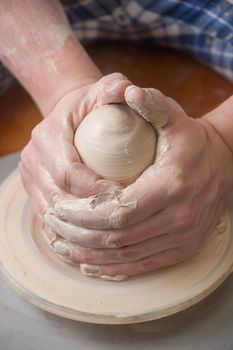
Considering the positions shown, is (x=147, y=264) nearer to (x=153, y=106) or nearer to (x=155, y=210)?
(x=155, y=210)

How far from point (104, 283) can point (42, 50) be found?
627mm

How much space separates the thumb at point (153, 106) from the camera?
103 cm

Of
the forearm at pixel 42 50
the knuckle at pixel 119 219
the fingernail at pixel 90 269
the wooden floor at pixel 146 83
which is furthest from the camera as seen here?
the wooden floor at pixel 146 83

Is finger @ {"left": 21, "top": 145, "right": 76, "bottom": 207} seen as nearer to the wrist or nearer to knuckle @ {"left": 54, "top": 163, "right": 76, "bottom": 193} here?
knuckle @ {"left": 54, "top": 163, "right": 76, "bottom": 193}

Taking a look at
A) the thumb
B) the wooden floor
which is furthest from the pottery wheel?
the wooden floor

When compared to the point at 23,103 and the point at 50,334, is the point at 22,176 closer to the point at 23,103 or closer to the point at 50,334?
the point at 50,334

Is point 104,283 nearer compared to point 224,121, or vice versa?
point 104,283

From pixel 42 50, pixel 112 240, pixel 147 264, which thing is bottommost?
pixel 147 264

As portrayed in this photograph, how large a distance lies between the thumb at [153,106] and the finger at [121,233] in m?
0.17

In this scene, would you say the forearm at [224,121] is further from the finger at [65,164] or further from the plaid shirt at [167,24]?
the plaid shirt at [167,24]

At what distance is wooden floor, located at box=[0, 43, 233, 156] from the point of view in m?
1.70

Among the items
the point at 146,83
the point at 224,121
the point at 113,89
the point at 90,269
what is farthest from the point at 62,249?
the point at 146,83

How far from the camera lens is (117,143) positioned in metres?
1.05

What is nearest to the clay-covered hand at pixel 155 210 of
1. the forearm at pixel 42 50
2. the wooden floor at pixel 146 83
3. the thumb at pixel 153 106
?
the thumb at pixel 153 106
